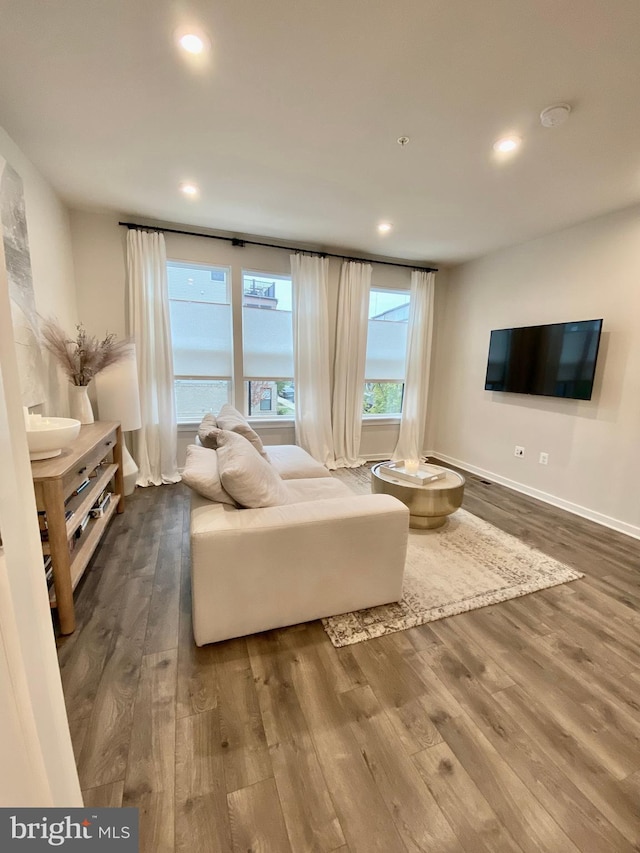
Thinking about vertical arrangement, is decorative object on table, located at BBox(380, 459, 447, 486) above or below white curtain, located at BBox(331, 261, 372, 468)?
below

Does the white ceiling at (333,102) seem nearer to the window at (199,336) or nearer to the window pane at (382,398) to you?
the window at (199,336)

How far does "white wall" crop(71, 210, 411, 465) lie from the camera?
331 cm

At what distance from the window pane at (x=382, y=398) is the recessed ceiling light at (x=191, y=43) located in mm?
3529

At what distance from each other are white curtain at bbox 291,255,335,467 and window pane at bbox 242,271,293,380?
0.16 m

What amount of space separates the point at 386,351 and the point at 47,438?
3893 mm

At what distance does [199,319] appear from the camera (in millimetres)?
3795

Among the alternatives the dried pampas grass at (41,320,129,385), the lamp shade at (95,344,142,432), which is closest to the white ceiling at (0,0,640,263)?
the dried pampas grass at (41,320,129,385)

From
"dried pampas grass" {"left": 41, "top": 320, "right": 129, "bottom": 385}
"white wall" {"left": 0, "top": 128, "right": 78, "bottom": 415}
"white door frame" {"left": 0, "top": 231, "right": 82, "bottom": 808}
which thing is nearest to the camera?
"white door frame" {"left": 0, "top": 231, "right": 82, "bottom": 808}

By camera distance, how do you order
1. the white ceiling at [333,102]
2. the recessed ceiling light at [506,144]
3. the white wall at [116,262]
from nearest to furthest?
the white ceiling at [333,102]
the recessed ceiling light at [506,144]
the white wall at [116,262]

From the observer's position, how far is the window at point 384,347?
4.57 meters

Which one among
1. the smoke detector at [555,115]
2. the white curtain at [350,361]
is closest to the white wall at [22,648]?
the smoke detector at [555,115]

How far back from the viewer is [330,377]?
4.33m

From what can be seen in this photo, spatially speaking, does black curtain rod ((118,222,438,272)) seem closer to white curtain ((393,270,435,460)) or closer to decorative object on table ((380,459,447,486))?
white curtain ((393,270,435,460))

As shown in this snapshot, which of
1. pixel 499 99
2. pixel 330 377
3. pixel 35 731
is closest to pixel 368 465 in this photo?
pixel 330 377
